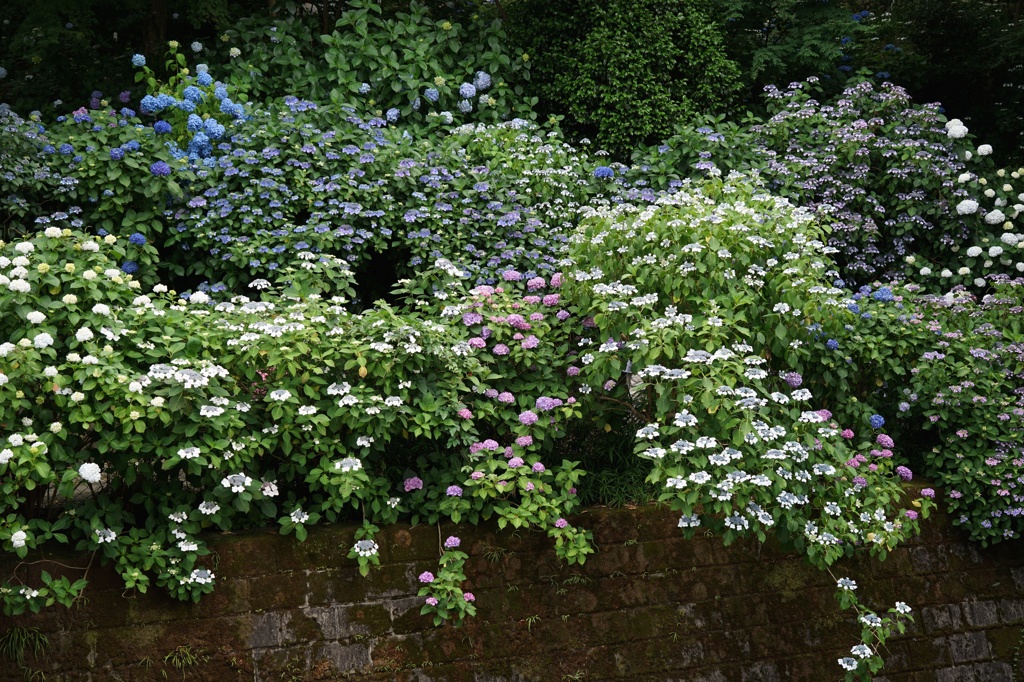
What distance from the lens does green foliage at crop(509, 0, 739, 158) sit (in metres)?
7.78

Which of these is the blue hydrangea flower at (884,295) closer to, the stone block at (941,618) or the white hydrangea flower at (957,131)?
the stone block at (941,618)

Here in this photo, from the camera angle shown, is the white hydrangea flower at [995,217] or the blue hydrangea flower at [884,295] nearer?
the blue hydrangea flower at [884,295]

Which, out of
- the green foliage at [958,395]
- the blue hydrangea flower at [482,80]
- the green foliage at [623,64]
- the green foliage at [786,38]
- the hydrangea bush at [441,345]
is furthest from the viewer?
the green foliage at [786,38]

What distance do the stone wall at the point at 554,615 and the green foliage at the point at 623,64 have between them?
3.58 m

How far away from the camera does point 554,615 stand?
5.20 meters

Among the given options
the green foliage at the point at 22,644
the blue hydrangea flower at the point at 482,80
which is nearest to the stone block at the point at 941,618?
the green foliage at the point at 22,644

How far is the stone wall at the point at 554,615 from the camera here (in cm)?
469

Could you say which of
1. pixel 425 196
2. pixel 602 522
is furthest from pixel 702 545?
pixel 425 196

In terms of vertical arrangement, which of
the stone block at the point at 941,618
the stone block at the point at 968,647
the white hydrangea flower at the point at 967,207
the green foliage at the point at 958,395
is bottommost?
the stone block at the point at 968,647

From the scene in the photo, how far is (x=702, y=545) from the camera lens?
5.45 metres

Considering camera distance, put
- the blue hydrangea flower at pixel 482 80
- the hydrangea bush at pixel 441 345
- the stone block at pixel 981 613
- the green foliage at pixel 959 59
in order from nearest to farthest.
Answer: the hydrangea bush at pixel 441 345
the stone block at pixel 981 613
the blue hydrangea flower at pixel 482 80
the green foliage at pixel 959 59

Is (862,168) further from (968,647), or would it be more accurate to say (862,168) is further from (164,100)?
(164,100)

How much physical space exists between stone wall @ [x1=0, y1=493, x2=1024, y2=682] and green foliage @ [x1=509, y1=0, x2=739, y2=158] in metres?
3.58

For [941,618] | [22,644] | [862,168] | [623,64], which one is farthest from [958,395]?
[22,644]
